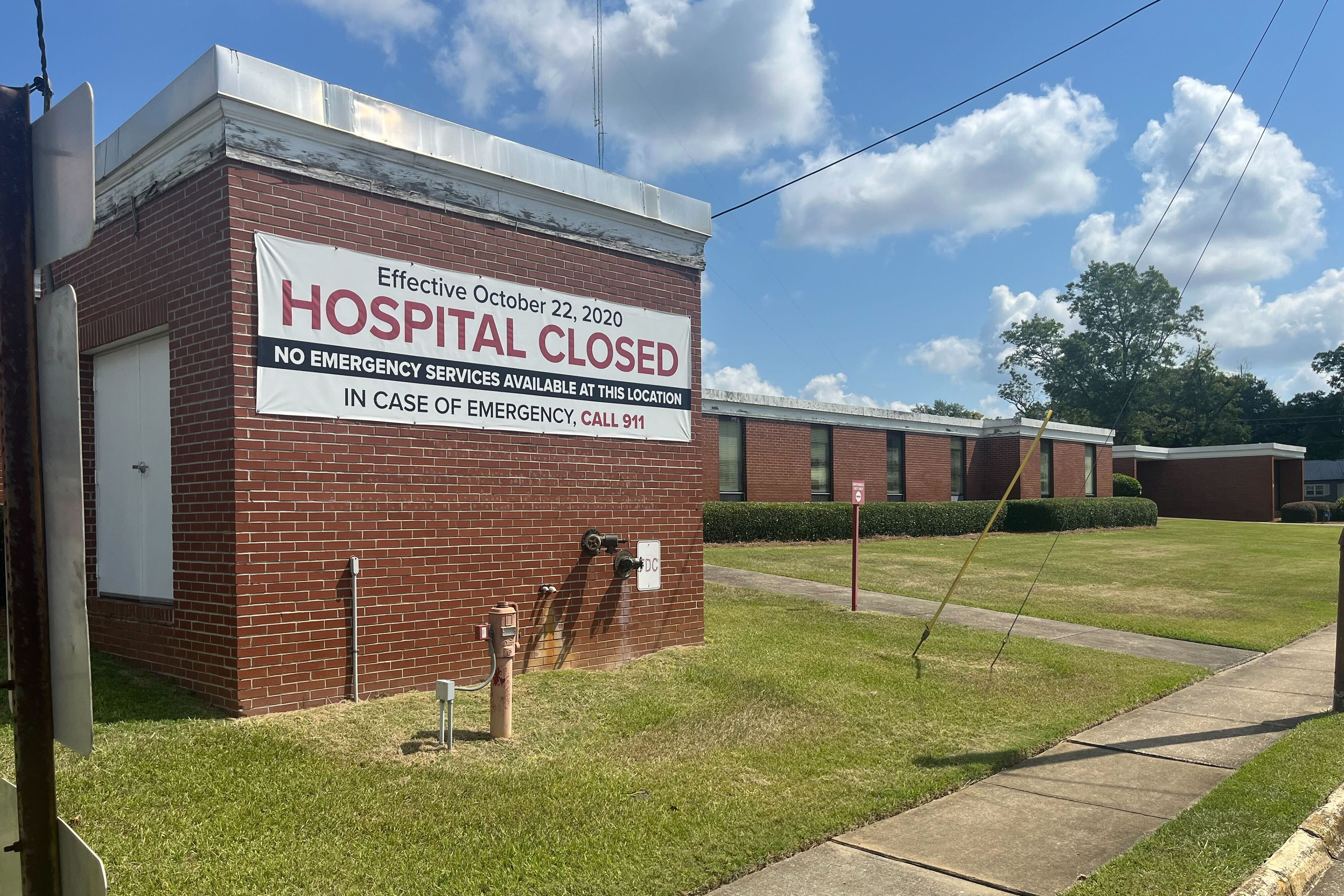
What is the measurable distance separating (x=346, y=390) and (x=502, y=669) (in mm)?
2457

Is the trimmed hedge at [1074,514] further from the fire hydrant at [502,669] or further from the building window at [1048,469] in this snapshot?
the fire hydrant at [502,669]

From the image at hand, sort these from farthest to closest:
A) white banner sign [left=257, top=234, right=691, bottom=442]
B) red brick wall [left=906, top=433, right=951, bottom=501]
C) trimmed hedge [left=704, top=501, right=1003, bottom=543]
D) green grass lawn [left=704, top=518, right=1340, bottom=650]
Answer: red brick wall [left=906, top=433, right=951, bottom=501] < trimmed hedge [left=704, top=501, right=1003, bottom=543] < green grass lawn [left=704, top=518, right=1340, bottom=650] < white banner sign [left=257, top=234, right=691, bottom=442]

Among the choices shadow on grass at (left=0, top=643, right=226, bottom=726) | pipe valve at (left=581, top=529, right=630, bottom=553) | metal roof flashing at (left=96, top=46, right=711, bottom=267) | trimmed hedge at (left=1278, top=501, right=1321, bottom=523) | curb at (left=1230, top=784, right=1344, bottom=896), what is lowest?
trimmed hedge at (left=1278, top=501, right=1321, bottom=523)

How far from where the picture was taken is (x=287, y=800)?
503 centimetres

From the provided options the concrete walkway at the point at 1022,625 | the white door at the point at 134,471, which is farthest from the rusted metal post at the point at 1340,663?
the white door at the point at 134,471

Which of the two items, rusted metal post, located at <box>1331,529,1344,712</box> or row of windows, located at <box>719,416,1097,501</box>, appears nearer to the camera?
rusted metal post, located at <box>1331,529,1344,712</box>

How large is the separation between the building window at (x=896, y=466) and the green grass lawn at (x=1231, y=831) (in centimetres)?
2474

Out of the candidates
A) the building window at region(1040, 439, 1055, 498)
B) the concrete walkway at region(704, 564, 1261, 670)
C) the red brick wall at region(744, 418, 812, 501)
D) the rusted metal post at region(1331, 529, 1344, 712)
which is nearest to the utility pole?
the rusted metal post at region(1331, 529, 1344, 712)

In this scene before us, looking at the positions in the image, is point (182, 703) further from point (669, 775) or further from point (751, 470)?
point (751, 470)

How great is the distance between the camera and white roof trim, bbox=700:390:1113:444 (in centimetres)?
2558

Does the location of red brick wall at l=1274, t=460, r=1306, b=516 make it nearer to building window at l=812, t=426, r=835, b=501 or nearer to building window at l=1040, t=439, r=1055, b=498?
building window at l=1040, t=439, r=1055, b=498

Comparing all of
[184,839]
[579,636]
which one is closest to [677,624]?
[579,636]

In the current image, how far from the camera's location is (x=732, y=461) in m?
25.8

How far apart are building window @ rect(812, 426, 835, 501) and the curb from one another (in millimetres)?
22702
